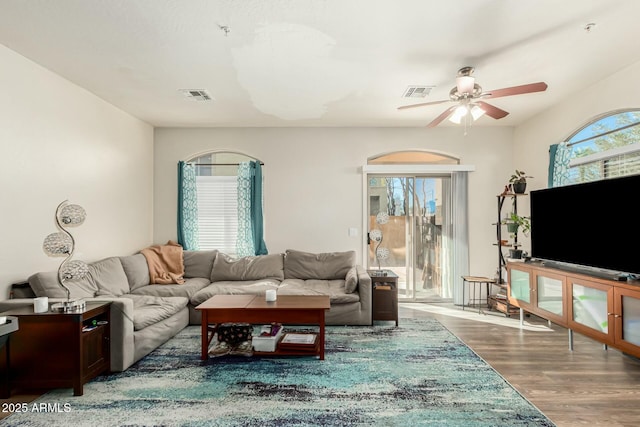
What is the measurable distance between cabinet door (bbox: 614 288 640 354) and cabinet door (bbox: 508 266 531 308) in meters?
1.19

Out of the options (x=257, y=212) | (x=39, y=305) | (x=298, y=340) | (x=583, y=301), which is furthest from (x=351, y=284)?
(x=39, y=305)

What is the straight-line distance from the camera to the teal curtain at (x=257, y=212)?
543 centimetres

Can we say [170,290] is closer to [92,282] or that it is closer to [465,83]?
[92,282]

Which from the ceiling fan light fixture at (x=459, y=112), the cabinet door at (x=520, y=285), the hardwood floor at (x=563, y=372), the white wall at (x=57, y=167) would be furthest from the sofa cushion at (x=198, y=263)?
the cabinet door at (x=520, y=285)

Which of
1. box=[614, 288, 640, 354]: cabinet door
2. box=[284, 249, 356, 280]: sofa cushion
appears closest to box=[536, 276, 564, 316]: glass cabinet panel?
box=[614, 288, 640, 354]: cabinet door

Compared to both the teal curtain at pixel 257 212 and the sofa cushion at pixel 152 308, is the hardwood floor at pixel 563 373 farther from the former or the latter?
the teal curtain at pixel 257 212

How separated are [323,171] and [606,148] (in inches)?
137

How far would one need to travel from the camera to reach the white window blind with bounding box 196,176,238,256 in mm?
5609

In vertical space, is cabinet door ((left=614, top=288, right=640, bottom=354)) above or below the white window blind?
below

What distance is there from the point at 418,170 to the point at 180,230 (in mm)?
3785

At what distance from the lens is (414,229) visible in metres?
5.66

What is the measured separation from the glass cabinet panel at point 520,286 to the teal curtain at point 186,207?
14.7 feet

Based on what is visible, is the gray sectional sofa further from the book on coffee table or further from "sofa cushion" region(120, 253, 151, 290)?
the book on coffee table

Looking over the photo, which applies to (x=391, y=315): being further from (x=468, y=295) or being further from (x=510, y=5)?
(x=510, y=5)
